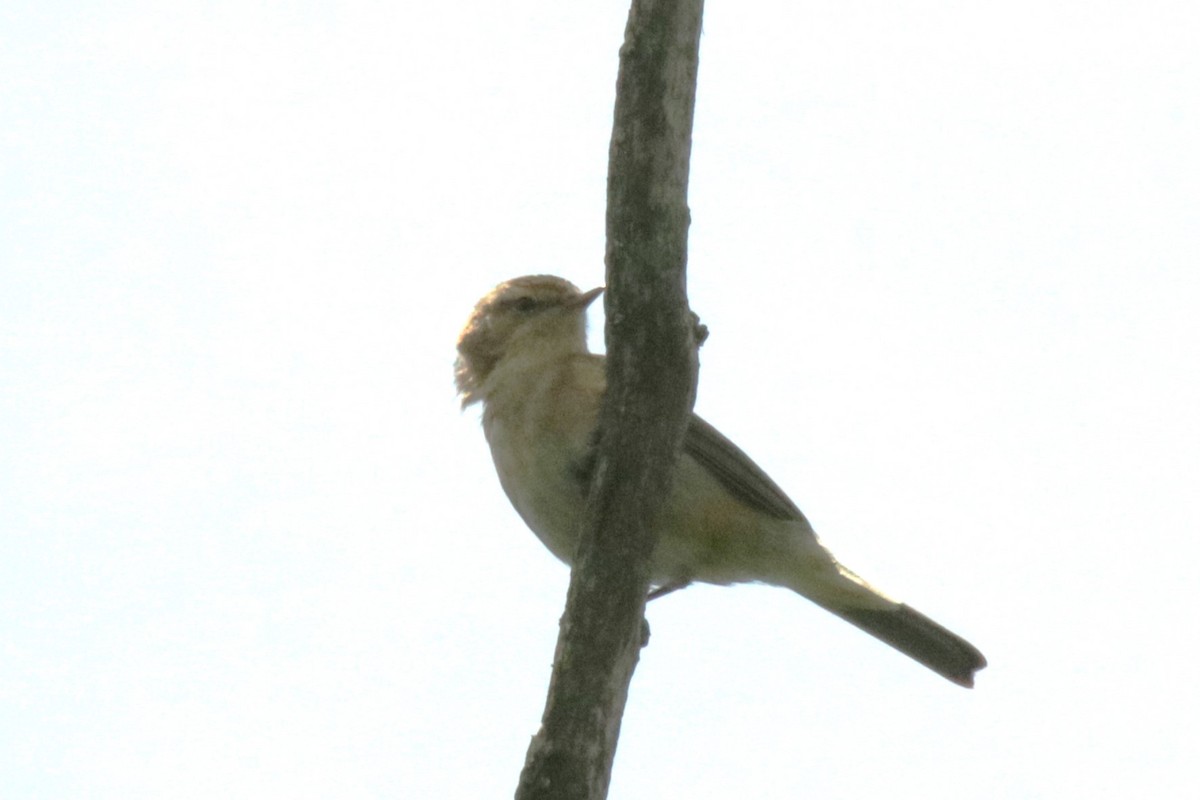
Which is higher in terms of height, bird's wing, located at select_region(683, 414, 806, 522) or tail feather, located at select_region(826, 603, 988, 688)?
bird's wing, located at select_region(683, 414, 806, 522)

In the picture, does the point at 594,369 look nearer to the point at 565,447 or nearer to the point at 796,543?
the point at 565,447

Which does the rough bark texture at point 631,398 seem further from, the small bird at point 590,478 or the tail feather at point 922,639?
the tail feather at point 922,639

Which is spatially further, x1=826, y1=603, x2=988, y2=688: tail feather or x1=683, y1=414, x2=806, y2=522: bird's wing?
x1=826, y1=603, x2=988, y2=688: tail feather

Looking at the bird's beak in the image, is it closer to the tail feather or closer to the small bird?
the small bird

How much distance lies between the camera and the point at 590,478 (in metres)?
7.71

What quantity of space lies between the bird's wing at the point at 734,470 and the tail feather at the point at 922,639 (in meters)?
1.25

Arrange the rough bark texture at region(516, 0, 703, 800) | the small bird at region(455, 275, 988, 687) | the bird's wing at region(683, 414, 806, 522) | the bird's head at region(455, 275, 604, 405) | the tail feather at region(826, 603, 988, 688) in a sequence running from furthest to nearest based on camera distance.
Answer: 1. the tail feather at region(826, 603, 988, 688)
2. the bird's head at region(455, 275, 604, 405)
3. the bird's wing at region(683, 414, 806, 522)
4. the small bird at region(455, 275, 988, 687)
5. the rough bark texture at region(516, 0, 703, 800)

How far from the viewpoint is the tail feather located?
32.7 ft

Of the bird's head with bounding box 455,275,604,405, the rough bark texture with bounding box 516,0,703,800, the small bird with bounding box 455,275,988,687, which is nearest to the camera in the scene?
the rough bark texture with bounding box 516,0,703,800

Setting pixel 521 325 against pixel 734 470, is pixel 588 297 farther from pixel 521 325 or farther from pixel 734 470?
pixel 734 470

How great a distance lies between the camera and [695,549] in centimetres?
876

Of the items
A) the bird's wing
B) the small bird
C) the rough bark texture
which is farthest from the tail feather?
the rough bark texture

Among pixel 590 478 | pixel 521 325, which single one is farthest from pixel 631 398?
pixel 521 325

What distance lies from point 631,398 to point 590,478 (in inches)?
68.8
